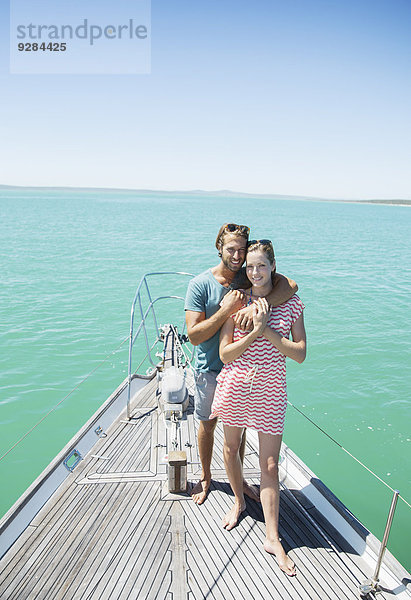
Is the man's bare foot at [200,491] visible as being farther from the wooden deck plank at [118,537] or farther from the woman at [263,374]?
the woman at [263,374]

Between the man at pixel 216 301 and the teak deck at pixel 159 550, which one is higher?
the man at pixel 216 301

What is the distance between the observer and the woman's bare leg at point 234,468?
293 cm

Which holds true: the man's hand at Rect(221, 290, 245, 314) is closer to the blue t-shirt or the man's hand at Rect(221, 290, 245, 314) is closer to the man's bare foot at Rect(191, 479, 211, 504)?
the blue t-shirt

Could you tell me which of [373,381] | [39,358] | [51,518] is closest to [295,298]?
[51,518]

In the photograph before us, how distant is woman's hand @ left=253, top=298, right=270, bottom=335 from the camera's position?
8.10 feet

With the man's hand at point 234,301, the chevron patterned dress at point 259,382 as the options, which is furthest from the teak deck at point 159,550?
the man's hand at point 234,301

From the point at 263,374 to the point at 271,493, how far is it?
2.90 ft

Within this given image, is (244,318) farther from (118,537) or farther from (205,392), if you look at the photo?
(118,537)

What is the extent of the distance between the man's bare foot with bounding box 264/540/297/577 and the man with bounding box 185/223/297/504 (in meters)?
0.94

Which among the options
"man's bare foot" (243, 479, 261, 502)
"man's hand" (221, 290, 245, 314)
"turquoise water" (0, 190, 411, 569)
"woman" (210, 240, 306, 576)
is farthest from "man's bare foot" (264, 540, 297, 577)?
"turquoise water" (0, 190, 411, 569)

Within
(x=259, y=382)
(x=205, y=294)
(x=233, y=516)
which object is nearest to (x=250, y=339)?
(x=259, y=382)

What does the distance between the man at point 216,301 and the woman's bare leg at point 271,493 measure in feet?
1.68

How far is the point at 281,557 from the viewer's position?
9.34ft

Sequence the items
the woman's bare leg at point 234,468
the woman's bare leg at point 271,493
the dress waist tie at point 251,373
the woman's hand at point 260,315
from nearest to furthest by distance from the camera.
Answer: the woman's hand at point 260,315 < the dress waist tie at point 251,373 < the woman's bare leg at point 271,493 < the woman's bare leg at point 234,468
